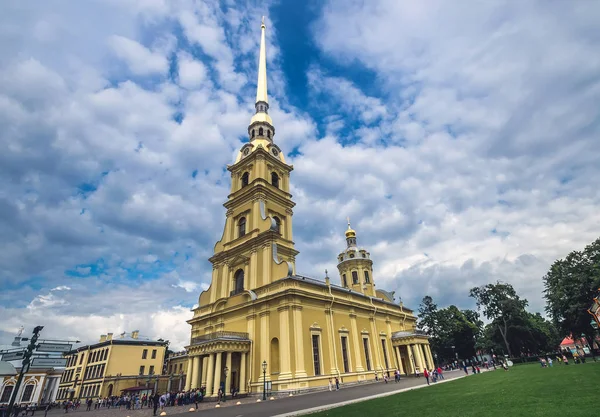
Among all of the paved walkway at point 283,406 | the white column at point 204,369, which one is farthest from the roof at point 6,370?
the white column at point 204,369

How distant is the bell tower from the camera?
30.5 m

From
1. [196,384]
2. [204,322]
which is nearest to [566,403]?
[196,384]

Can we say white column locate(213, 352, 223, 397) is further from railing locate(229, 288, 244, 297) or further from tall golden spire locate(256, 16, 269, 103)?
tall golden spire locate(256, 16, 269, 103)

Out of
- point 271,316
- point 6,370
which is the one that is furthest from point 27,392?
point 271,316

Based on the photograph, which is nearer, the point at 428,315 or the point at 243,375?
the point at 243,375

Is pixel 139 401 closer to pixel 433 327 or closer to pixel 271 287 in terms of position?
pixel 271 287

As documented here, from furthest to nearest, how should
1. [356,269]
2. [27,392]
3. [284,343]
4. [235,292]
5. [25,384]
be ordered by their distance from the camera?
[356,269] → [27,392] → [25,384] → [235,292] → [284,343]

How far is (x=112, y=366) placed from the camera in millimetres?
47656

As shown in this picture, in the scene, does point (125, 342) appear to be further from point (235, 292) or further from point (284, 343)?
point (284, 343)

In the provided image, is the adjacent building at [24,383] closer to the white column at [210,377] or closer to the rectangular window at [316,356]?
the white column at [210,377]

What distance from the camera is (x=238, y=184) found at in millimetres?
38219

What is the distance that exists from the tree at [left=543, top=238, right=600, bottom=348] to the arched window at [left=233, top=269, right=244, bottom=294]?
3515cm

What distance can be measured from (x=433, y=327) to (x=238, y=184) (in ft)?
150

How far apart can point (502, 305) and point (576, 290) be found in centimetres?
1810
